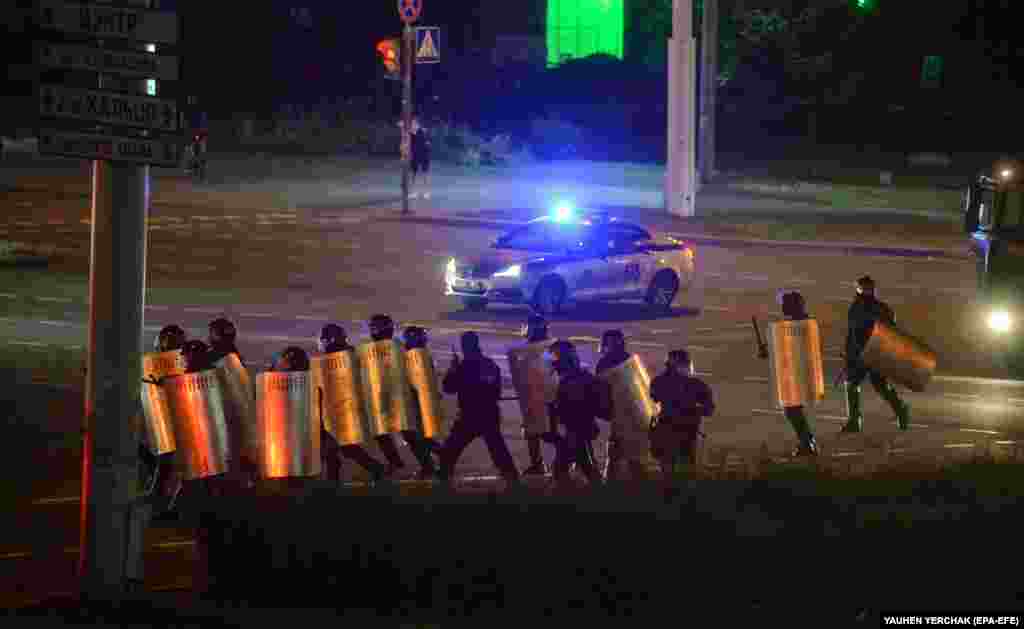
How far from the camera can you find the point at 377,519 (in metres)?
10.3

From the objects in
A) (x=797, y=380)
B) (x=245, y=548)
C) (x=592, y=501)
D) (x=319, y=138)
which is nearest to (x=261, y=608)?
(x=245, y=548)

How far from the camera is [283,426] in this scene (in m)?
13.3

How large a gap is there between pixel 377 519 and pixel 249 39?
212 ft

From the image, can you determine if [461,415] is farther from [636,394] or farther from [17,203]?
[17,203]

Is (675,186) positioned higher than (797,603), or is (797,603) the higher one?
(675,186)

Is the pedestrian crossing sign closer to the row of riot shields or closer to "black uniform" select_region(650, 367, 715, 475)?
the row of riot shields

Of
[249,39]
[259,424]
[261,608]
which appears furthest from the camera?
[249,39]

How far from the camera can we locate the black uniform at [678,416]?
13883mm

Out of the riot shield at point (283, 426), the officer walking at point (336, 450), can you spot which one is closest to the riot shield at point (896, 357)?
the officer walking at point (336, 450)

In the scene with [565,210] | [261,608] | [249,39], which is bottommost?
[261,608]

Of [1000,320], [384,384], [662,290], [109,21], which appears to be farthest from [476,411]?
[662,290]

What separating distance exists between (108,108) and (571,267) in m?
17.3

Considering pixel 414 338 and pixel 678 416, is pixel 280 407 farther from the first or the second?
Answer: pixel 678 416

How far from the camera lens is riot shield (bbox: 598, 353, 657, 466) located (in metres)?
Result: 14.1
